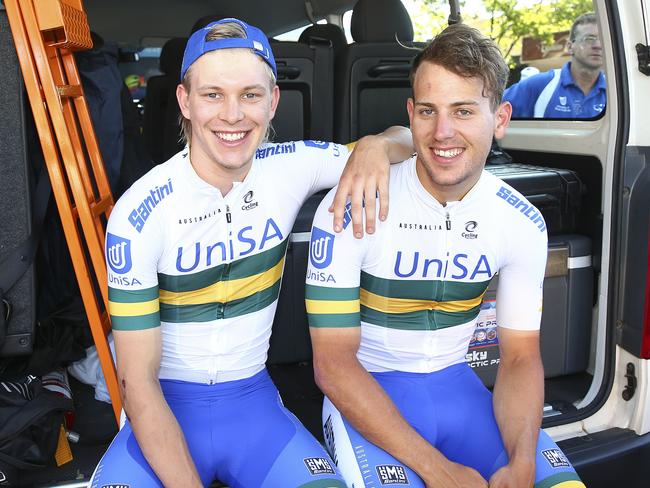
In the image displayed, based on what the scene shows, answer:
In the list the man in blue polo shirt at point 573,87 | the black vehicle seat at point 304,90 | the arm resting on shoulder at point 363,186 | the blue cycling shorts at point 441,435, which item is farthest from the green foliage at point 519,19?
the blue cycling shorts at point 441,435

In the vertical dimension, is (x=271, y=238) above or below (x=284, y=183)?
below

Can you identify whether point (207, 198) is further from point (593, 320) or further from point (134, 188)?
point (593, 320)

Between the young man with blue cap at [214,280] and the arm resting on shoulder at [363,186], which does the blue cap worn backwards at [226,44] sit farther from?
the arm resting on shoulder at [363,186]

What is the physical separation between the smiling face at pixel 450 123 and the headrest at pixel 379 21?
5.35 ft

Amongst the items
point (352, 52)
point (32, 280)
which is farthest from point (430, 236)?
point (352, 52)

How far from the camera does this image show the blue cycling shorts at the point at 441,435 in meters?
1.75

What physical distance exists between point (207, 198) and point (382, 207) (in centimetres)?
48

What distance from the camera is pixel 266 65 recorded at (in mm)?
1878

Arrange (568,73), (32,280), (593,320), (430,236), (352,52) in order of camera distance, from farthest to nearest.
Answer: (352,52) < (568,73) < (593,320) < (32,280) < (430,236)

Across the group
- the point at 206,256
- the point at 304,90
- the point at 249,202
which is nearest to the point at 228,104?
the point at 249,202

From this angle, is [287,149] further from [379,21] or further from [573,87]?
[379,21]

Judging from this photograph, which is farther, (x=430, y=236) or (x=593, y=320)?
(x=593, y=320)

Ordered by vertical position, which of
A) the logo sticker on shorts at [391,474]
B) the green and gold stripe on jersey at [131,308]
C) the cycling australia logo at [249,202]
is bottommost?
the logo sticker on shorts at [391,474]

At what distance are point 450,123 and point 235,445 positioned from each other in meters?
1.04
